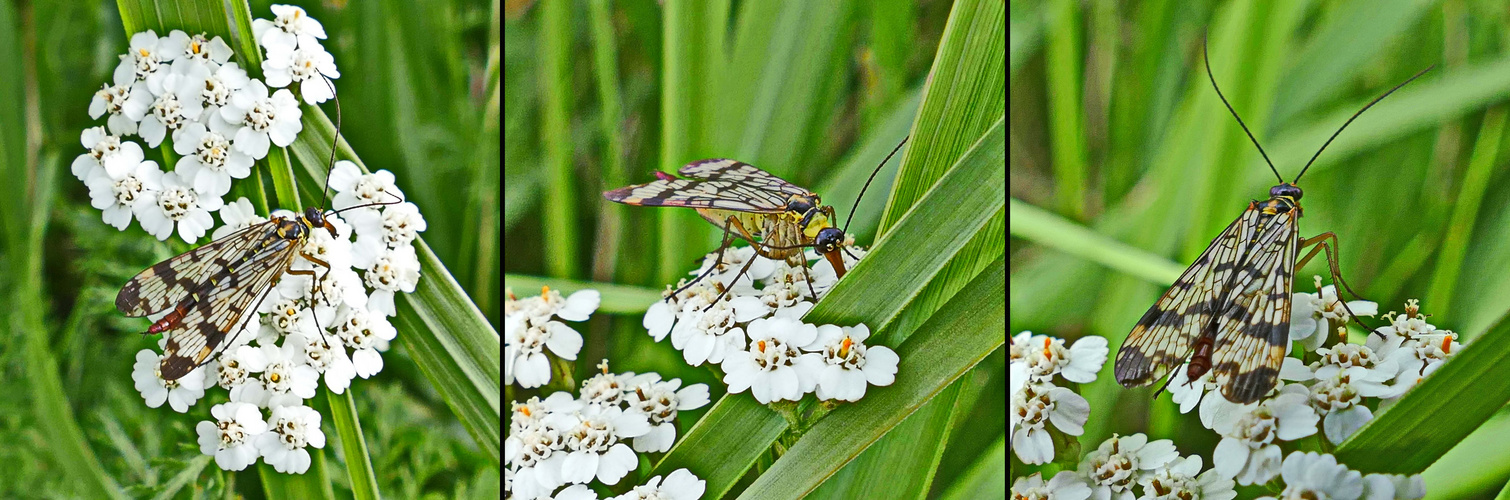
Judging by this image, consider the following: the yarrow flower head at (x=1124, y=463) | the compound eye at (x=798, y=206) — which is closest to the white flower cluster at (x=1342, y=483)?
the yarrow flower head at (x=1124, y=463)

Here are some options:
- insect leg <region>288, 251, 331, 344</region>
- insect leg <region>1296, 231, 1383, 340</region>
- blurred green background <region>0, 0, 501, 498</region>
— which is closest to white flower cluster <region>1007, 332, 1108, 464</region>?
insect leg <region>1296, 231, 1383, 340</region>

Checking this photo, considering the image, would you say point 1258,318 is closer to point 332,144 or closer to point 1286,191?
point 1286,191

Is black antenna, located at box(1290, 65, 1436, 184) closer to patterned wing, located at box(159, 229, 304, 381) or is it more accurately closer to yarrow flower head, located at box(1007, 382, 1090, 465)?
yarrow flower head, located at box(1007, 382, 1090, 465)

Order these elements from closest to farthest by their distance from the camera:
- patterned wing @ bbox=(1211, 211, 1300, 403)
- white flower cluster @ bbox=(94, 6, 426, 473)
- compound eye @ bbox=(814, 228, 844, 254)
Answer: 1. patterned wing @ bbox=(1211, 211, 1300, 403)
2. compound eye @ bbox=(814, 228, 844, 254)
3. white flower cluster @ bbox=(94, 6, 426, 473)

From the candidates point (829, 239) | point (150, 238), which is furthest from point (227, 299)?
point (829, 239)

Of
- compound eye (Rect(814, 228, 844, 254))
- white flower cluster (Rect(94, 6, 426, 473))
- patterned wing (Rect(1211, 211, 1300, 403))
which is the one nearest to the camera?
patterned wing (Rect(1211, 211, 1300, 403))

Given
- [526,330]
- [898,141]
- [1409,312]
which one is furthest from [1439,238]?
[526,330]
